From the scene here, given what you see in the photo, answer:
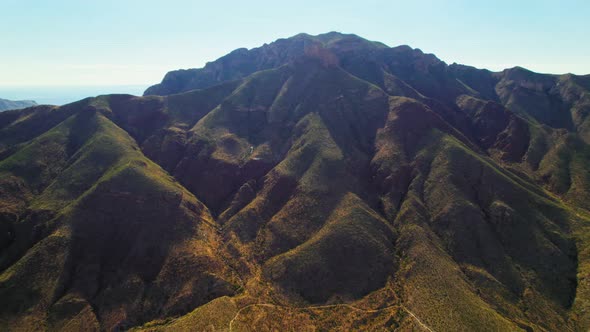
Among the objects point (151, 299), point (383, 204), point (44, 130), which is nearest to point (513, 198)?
point (383, 204)

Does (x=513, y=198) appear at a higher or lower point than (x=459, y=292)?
higher

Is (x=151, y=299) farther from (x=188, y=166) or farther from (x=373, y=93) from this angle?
(x=373, y=93)

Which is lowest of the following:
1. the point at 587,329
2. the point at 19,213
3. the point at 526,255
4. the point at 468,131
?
the point at 587,329

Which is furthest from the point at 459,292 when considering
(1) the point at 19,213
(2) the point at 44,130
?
(2) the point at 44,130

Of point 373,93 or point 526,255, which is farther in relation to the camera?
point 373,93

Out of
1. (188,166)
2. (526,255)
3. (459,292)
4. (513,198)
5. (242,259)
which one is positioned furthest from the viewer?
(188,166)

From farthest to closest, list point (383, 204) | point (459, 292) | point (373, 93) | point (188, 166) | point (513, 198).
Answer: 1. point (373, 93)
2. point (188, 166)
3. point (383, 204)
4. point (513, 198)
5. point (459, 292)

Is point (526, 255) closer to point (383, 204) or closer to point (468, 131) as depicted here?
point (383, 204)
